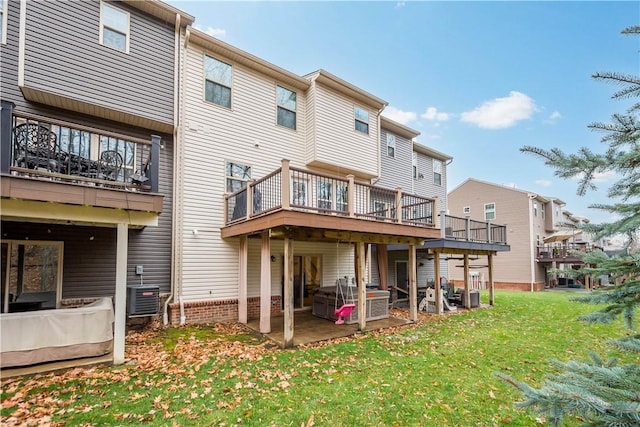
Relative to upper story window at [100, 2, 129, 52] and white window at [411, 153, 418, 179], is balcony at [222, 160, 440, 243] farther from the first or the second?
white window at [411, 153, 418, 179]

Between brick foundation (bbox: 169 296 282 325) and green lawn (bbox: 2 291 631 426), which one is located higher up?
brick foundation (bbox: 169 296 282 325)

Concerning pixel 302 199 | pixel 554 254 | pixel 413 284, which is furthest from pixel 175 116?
pixel 554 254

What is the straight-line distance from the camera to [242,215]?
898 centimetres

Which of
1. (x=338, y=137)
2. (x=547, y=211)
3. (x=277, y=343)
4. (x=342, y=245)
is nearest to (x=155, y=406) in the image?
(x=277, y=343)

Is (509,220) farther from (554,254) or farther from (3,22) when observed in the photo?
(3,22)

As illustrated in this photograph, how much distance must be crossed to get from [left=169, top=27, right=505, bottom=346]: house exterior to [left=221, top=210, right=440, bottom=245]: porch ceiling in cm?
3

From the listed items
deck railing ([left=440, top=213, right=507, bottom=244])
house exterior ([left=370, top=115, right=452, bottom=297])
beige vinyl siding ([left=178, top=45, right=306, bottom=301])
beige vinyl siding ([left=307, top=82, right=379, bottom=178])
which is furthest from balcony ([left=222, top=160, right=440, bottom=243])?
house exterior ([left=370, top=115, right=452, bottom=297])

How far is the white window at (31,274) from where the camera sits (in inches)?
284

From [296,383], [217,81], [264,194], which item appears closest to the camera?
[296,383]

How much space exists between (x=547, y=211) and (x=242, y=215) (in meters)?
29.5

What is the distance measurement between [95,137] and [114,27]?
3112mm

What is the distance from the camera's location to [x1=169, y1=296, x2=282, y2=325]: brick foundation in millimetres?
8789

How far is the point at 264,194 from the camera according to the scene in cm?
833

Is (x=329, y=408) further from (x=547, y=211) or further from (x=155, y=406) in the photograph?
(x=547, y=211)
